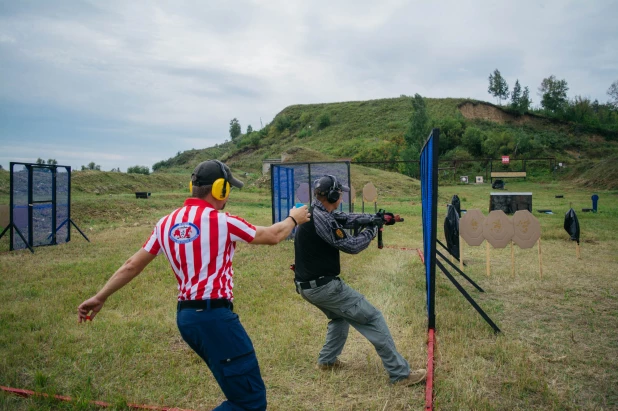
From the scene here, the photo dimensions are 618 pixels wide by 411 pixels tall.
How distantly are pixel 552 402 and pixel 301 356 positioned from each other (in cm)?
242

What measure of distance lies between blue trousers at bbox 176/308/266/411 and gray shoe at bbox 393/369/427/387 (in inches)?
74.2

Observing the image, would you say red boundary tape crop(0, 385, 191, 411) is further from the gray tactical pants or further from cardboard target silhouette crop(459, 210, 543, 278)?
cardboard target silhouette crop(459, 210, 543, 278)

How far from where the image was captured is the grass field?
3799 mm

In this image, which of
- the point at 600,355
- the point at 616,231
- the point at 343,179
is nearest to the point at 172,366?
the point at 600,355

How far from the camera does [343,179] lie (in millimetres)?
12742

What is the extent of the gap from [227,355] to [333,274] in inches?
65.2

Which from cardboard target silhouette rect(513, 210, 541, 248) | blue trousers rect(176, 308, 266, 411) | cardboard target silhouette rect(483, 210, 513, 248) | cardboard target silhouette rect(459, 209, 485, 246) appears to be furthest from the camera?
cardboard target silhouette rect(459, 209, 485, 246)

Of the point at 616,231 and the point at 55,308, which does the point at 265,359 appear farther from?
the point at 616,231

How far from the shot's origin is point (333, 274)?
3904mm

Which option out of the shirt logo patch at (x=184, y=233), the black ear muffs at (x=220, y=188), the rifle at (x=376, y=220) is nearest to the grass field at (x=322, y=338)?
the rifle at (x=376, y=220)

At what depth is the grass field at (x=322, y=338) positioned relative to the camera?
3.80 metres

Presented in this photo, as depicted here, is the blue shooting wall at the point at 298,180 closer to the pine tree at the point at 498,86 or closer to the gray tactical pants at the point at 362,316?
the gray tactical pants at the point at 362,316

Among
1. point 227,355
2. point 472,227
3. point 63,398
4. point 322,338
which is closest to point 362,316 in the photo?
point 322,338

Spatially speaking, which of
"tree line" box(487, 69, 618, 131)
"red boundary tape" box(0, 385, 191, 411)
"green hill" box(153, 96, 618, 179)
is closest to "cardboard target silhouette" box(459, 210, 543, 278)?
"red boundary tape" box(0, 385, 191, 411)
